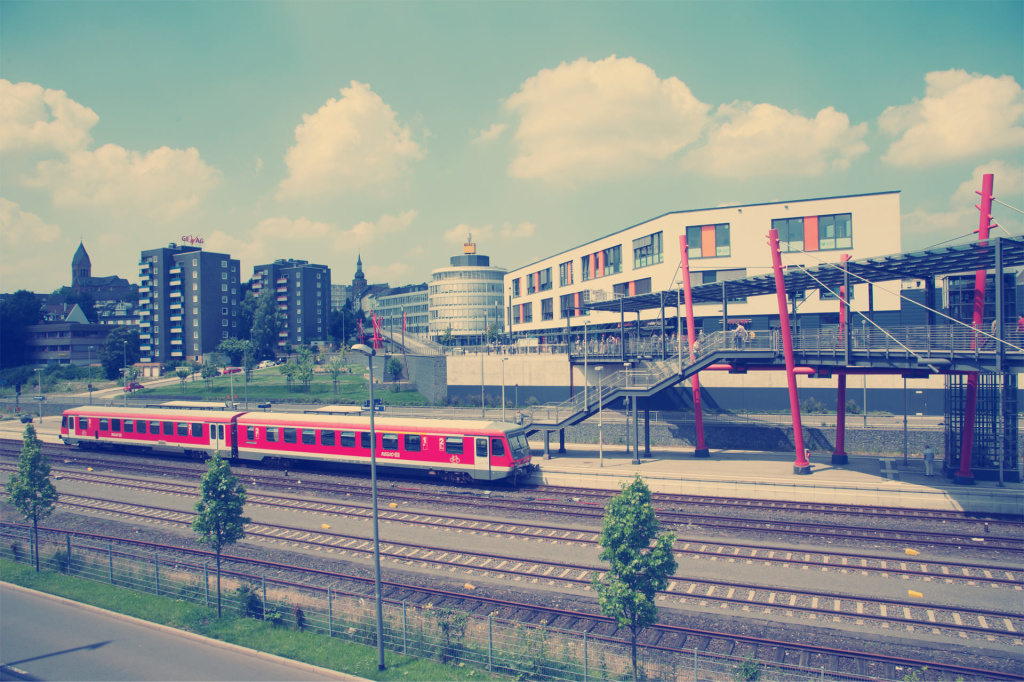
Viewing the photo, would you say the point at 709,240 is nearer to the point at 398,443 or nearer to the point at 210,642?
the point at 398,443

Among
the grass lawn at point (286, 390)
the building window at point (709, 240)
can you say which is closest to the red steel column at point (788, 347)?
the building window at point (709, 240)

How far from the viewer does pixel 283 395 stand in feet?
212

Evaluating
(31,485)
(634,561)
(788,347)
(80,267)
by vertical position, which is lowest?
(31,485)

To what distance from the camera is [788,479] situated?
2580 centimetres

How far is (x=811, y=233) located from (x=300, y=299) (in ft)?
372

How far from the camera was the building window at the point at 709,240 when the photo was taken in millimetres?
42344

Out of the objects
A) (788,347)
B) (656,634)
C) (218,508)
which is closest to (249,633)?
(218,508)

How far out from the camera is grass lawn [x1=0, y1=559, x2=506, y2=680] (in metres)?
12.2

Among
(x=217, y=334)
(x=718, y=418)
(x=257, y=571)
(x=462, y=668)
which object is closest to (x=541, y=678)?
(x=462, y=668)

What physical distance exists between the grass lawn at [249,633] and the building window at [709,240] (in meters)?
35.5

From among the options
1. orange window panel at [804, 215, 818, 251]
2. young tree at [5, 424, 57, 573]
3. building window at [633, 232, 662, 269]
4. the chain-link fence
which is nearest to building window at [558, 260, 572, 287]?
building window at [633, 232, 662, 269]

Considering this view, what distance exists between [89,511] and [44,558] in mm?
7454

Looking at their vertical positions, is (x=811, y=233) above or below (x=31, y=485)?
above

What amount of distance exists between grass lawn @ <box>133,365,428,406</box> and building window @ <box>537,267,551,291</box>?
1660 centimetres
